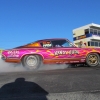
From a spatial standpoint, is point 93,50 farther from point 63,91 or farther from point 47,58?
point 63,91

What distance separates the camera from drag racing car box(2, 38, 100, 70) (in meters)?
9.91

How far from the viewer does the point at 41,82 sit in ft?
20.6

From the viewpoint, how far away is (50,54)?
33.2 ft

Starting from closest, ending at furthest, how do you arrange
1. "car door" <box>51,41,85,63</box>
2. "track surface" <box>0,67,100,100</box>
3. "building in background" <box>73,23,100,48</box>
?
"track surface" <box>0,67,100,100</box>
"car door" <box>51,41,85,63</box>
"building in background" <box>73,23,100,48</box>

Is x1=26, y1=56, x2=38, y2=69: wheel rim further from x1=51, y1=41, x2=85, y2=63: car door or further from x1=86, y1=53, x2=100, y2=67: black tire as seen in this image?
x1=86, y1=53, x2=100, y2=67: black tire

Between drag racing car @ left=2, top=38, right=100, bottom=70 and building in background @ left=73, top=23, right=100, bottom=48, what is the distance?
105ft

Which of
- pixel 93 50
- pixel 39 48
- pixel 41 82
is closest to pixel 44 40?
pixel 39 48

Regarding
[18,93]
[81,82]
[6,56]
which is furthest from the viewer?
[6,56]

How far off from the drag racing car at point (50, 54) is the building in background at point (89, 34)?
31989 mm

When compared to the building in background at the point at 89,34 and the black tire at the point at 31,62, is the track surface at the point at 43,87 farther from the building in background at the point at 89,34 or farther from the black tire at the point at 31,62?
the building in background at the point at 89,34

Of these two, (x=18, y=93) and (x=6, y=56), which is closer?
(x=18, y=93)

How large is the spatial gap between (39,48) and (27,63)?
2.88 feet

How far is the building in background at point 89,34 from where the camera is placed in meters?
42.3

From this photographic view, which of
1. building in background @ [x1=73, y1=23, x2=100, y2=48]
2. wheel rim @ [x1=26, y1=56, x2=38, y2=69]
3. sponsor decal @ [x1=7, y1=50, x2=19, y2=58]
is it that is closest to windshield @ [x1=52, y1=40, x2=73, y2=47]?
wheel rim @ [x1=26, y1=56, x2=38, y2=69]
